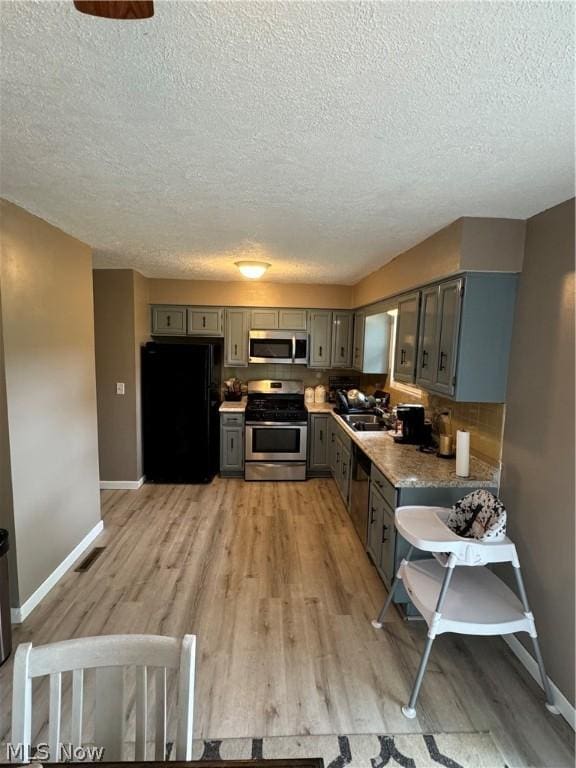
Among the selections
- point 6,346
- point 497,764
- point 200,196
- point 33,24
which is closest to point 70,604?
point 6,346

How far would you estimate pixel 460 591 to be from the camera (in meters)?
1.99

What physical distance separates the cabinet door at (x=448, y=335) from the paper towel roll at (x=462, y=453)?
28 centimetres

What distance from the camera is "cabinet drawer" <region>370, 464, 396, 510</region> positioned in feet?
7.89

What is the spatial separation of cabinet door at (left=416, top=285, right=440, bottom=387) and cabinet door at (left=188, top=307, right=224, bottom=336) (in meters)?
2.72

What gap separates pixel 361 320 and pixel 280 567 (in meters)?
2.88

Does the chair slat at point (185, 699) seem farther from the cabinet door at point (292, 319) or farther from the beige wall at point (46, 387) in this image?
the cabinet door at point (292, 319)

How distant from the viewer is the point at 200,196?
1.96 m

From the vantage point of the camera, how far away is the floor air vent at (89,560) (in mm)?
2799

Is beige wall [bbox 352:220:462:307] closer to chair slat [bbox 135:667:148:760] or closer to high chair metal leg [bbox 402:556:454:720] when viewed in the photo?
high chair metal leg [bbox 402:556:454:720]

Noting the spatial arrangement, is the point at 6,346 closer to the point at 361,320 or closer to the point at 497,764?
the point at 497,764

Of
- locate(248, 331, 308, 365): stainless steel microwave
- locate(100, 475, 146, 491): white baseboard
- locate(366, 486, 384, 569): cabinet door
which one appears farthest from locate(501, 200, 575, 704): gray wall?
locate(100, 475, 146, 491): white baseboard

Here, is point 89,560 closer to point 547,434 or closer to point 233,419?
point 233,419

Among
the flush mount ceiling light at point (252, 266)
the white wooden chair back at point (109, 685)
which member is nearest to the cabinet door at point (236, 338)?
the flush mount ceiling light at point (252, 266)

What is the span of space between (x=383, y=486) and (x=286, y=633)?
3.60ft
